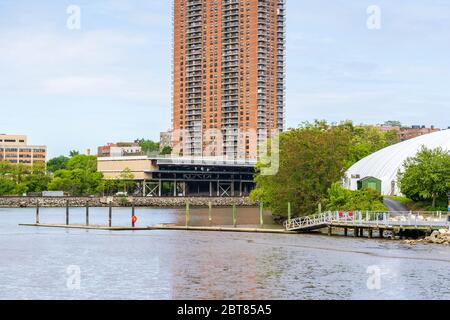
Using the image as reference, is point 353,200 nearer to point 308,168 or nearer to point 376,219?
point 376,219

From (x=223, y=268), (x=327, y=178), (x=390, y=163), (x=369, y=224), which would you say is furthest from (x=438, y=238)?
(x=390, y=163)

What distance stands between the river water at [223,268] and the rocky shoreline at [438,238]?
8.64 feet

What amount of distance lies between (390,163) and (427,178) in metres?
21.3

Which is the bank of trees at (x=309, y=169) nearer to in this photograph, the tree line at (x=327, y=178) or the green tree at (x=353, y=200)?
the tree line at (x=327, y=178)

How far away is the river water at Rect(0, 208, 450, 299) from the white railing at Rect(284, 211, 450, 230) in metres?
2.22

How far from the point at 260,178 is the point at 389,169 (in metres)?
18.4

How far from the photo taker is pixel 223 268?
2554 inches

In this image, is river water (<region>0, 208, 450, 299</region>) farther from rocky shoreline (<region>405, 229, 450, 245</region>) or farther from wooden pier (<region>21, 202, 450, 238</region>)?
rocky shoreline (<region>405, 229, 450, 245</region>)

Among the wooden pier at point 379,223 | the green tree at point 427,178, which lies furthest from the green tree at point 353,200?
the green tree at point 427,178

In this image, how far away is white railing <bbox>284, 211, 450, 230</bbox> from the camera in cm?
8425

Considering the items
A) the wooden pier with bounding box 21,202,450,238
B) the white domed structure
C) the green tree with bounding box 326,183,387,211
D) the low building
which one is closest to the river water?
the wooden pier with bounding box 21,202,450,238

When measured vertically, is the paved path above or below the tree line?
below

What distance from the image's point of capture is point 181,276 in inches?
2386

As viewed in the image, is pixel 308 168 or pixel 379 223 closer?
pixel 379 223
